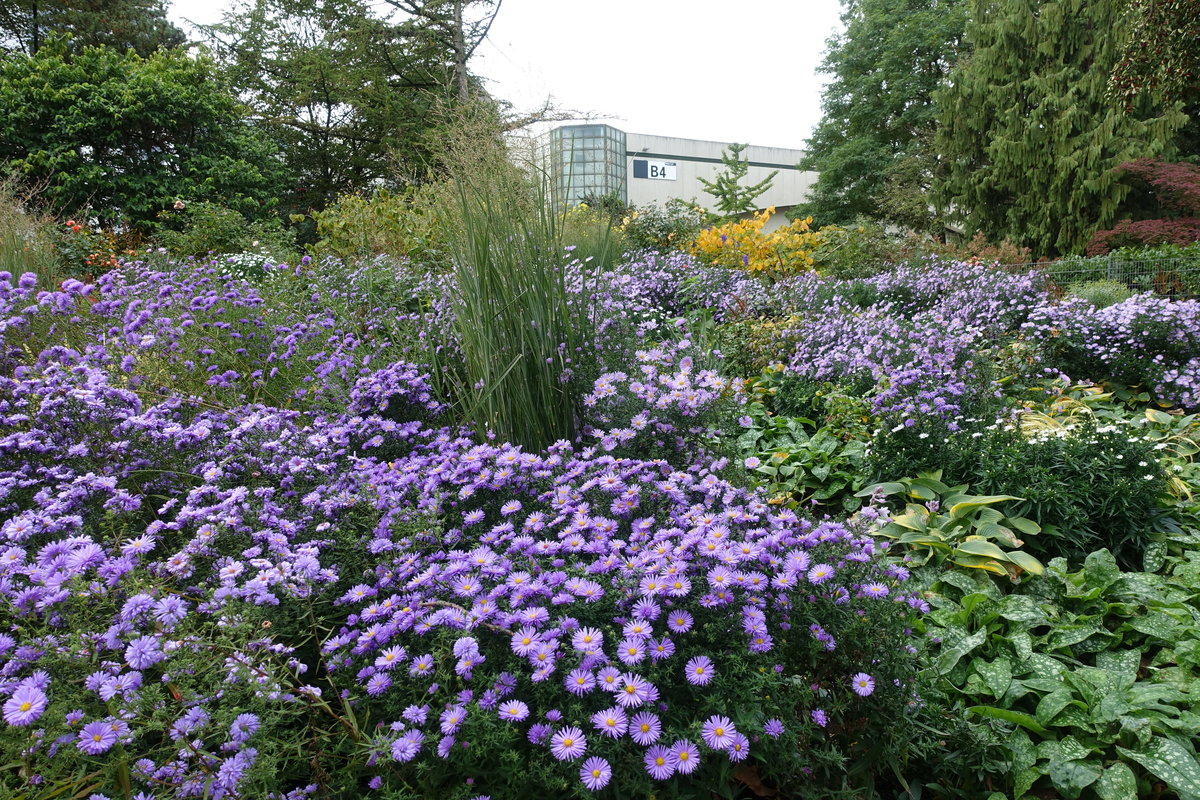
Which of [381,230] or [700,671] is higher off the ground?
[381,230]

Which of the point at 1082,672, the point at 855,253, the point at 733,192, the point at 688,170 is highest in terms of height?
the point at 688,170

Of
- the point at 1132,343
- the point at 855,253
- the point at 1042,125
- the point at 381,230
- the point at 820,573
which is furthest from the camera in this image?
the point at 1042,125

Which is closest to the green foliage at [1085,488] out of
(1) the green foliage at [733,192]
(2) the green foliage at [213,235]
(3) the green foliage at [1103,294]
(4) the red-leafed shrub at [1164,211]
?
(3) the green foliage at [1103,294]

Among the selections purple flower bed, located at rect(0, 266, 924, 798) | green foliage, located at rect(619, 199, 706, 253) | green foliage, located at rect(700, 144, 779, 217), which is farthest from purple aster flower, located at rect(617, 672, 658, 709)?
→ green foliage, located at rect(700, 144, 779, 217)

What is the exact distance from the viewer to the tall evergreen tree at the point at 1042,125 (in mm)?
13070

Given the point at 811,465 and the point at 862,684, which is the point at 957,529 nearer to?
the point at 811,465

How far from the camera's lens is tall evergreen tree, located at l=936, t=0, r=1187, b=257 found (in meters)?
13.1

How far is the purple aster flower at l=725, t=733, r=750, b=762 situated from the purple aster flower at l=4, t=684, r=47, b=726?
1.00 metres

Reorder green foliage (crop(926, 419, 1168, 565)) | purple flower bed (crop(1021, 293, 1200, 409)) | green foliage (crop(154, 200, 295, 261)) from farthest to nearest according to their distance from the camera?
green foliage (crop(154, 200, 295, 261)) < purple flower bed (crop(1021, 293, 1200, 409)) < green foliage (crop(926, 419, 1168, 565))

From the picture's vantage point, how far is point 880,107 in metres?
21.0

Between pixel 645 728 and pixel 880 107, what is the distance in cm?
2379

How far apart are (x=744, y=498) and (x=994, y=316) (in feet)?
13.8

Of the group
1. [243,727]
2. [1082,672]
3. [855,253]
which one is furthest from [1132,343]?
[855,253]

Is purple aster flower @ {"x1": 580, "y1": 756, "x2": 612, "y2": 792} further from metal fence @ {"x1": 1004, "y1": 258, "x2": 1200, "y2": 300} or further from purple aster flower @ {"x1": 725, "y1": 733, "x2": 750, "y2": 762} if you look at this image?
metal fence @ {"x1": 1004, "y1": 258, "x2": 1200, "y2": 300}
